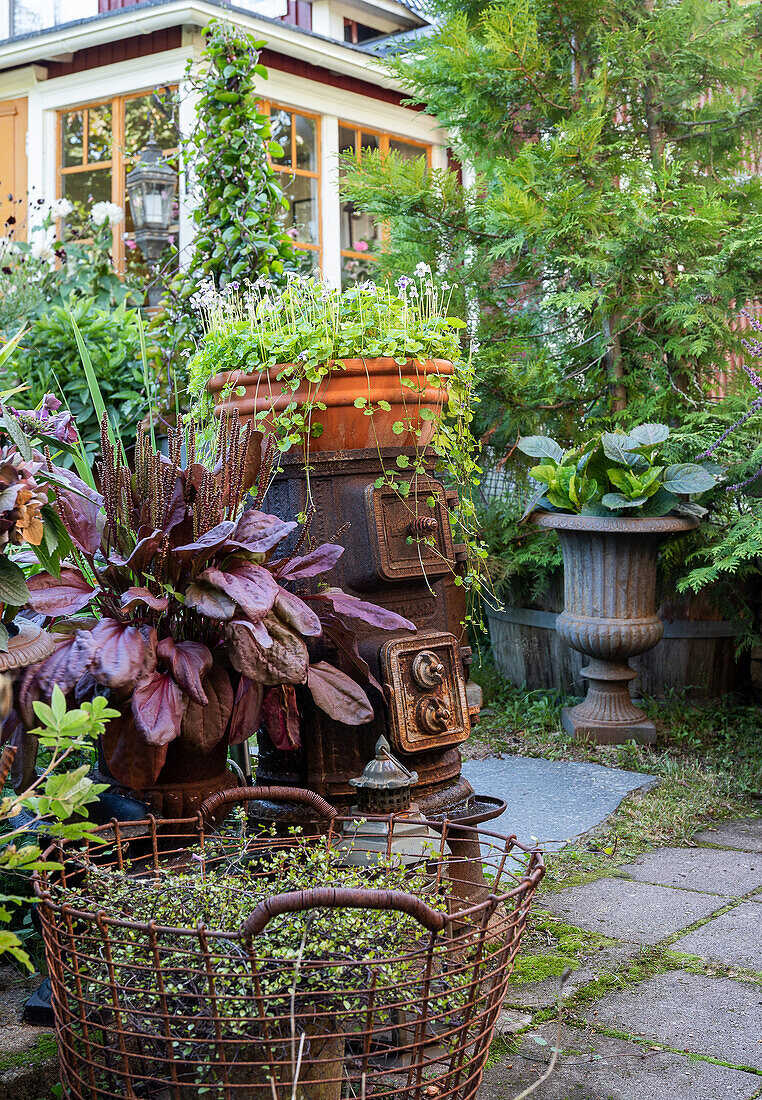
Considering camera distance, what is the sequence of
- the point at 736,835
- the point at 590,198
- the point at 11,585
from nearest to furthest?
the point at 11,585 → the point at 736,835 → the point at 590,198

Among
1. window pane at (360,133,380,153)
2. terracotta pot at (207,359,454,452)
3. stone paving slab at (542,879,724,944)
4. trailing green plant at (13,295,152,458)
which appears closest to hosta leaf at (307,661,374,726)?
terracotta pot at (207,359,454,452)

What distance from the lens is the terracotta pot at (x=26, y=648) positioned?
59.2 inches

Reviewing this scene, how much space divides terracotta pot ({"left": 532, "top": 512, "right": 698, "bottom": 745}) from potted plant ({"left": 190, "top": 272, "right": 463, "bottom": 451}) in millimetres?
1550

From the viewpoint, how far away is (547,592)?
444 cm

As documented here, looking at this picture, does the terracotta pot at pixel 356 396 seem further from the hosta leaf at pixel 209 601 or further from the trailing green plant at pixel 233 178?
the trailing green plant at pixel 233 178

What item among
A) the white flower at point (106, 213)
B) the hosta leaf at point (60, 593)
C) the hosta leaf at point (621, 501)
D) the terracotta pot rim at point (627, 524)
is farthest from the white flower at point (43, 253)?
the hosta leaf at point (60, 593)

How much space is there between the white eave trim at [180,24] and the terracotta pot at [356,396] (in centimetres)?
537

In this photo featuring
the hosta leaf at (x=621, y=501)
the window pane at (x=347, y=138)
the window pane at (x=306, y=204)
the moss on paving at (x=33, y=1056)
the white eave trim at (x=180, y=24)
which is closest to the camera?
the moss on paving at (x=33, y=1056)

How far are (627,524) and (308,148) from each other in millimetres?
5925

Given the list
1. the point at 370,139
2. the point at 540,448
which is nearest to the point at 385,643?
the point at 540,448

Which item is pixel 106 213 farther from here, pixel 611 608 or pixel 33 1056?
pixel 33 1056

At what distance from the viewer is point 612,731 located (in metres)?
3.89

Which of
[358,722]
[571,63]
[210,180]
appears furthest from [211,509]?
[571,63]

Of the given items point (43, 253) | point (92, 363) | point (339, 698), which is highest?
point (43, 253)
